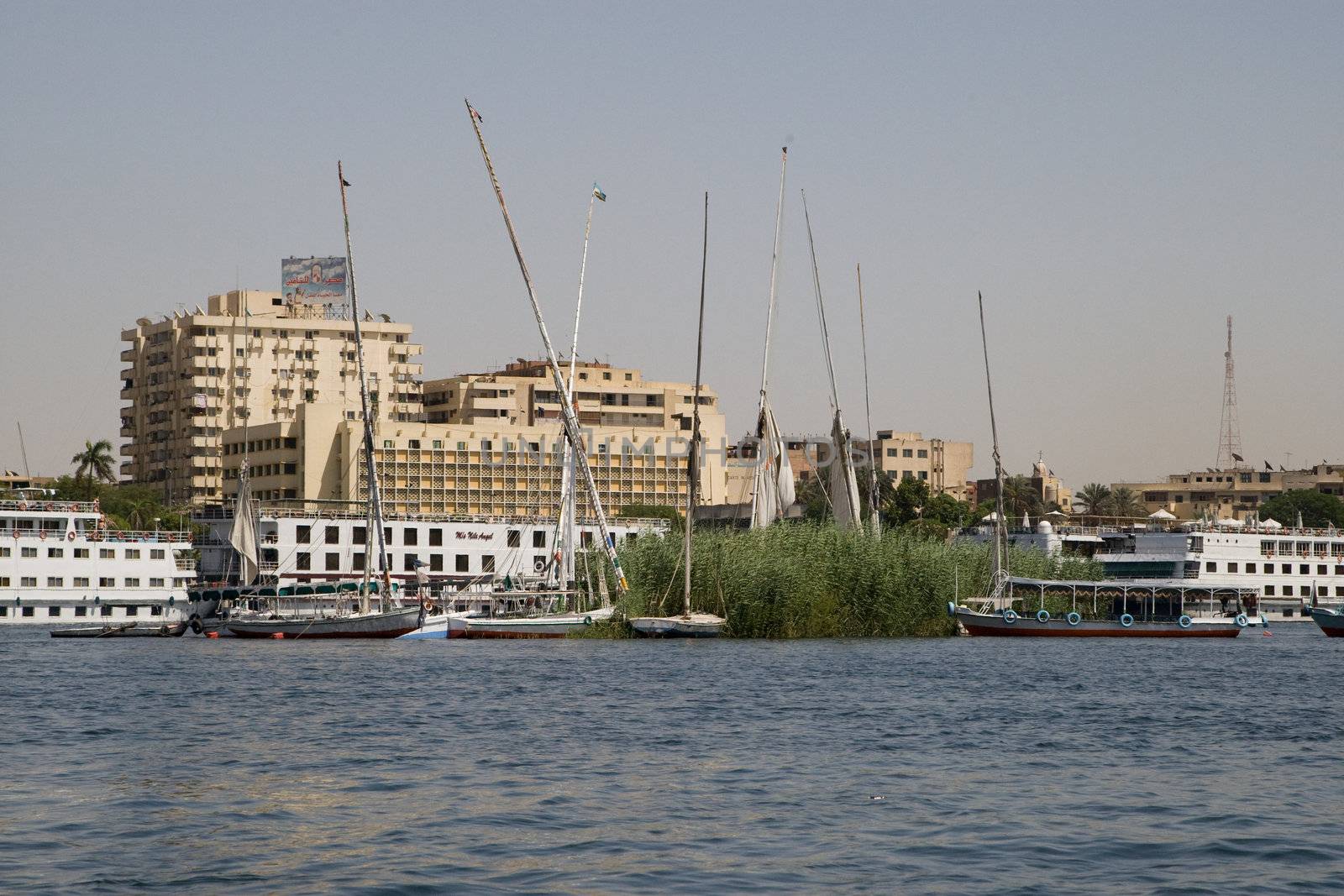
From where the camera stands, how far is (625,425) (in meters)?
196

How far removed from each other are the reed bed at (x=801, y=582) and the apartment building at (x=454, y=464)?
82.8 meters

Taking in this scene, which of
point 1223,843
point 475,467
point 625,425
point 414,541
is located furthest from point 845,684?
point 625,425

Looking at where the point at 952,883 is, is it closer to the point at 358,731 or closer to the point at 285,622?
the point at 358,731

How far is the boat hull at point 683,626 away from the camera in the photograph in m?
76.9

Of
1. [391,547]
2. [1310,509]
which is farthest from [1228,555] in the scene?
[391,547]

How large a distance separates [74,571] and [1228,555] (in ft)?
271

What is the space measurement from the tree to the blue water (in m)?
137

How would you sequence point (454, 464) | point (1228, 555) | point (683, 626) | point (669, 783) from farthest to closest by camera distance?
point (454, 464) → point (1228, 555) → point (683, 626) → point (669, 783)

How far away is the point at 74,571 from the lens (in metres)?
106

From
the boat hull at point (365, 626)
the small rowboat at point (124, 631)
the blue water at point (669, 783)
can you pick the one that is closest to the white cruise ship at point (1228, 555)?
the boat hull at point (365, 626)

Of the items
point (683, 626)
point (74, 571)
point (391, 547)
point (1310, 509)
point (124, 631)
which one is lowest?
point (124, 631)

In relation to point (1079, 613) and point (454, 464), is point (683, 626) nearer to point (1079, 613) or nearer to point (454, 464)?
point (1079, 613)

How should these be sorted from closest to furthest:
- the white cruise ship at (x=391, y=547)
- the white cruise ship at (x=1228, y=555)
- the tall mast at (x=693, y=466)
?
the tall mast at (x=693, y=466) < the white cruise ship at (x=391, y=547) < the white cruise ship at (x=1228, y=555)

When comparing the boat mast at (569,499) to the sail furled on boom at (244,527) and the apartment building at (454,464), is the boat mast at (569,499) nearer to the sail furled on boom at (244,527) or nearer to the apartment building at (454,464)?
→ the sail furled on boom at (244,527)
